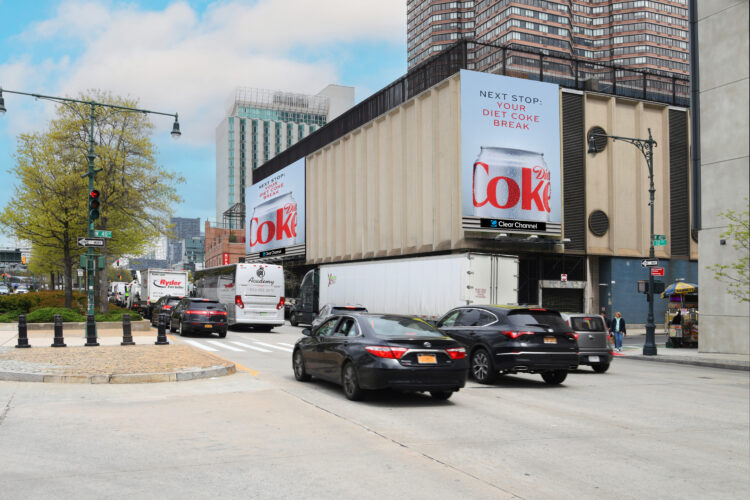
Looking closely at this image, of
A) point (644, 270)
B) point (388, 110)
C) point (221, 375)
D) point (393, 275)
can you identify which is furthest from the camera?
point (388, 110)

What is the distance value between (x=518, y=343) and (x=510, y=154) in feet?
80.5

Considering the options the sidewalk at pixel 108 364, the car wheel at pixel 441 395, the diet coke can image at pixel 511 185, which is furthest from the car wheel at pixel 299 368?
the diet coke can image at pixel 511 185

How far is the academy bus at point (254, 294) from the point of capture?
102 feet

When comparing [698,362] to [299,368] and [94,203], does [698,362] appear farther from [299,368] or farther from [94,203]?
[94,203]

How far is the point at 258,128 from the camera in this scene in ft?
579

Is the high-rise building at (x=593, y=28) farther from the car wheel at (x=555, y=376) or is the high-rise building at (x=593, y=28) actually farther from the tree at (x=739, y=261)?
the car wheel at (x=555, y=376)

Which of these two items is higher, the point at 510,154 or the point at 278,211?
the point at 510,154

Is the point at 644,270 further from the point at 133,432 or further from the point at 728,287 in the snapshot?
the point at 133,432

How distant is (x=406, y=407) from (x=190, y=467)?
448 centimetres

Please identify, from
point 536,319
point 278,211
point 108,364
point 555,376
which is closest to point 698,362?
point 555,376

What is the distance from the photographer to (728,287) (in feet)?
78.4

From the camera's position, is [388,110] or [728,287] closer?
[728,287]

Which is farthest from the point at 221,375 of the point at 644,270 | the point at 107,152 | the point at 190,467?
the point at 644,270

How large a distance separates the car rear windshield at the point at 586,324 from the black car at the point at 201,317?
49.6ft
